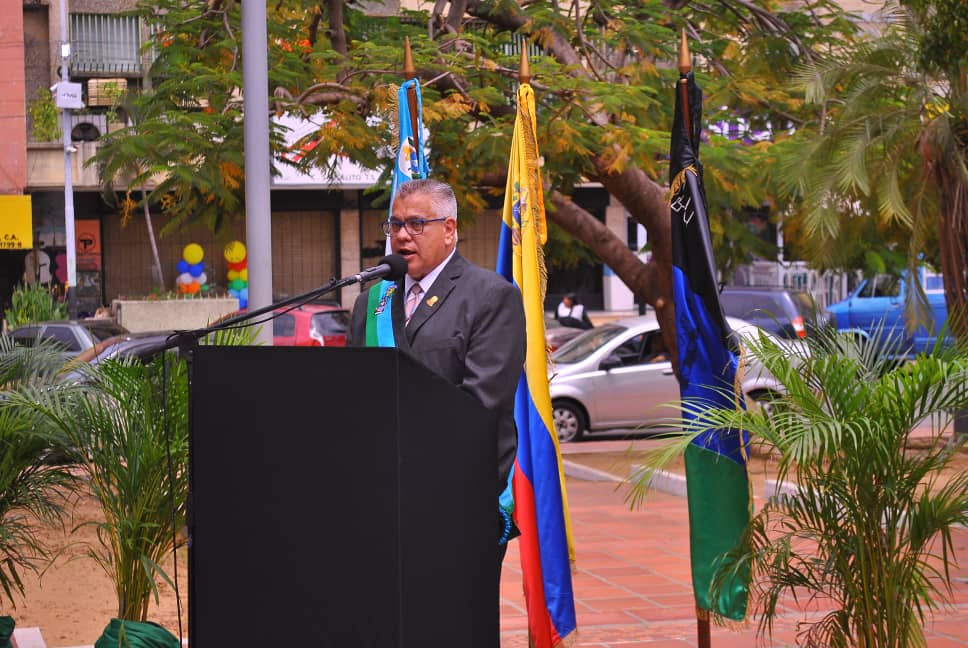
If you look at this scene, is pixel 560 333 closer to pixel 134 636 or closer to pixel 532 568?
pixel 532 568

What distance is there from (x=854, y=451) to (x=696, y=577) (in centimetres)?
132

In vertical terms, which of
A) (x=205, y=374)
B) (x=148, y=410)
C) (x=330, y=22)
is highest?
(x=330, y=22)

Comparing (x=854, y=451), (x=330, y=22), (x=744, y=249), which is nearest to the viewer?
(x=854, y=451)

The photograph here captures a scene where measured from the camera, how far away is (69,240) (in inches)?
1093

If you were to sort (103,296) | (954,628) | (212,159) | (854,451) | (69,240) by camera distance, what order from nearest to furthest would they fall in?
(854,451) < (954,628) < (212,159) < (69,240) < (103,296)

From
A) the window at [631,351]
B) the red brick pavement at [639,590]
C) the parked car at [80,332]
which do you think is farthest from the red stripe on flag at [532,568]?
the parked car at [80,332]

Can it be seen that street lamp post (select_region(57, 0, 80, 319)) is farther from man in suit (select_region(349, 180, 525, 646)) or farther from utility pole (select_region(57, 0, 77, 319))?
man in suit (select_region(349, 180, 525, 646))

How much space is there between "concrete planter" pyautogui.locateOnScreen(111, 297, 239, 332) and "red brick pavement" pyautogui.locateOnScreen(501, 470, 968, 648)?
1696 cm

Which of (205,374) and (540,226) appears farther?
(540,226)

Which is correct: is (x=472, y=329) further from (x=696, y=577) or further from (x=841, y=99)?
(x=841, y=99)

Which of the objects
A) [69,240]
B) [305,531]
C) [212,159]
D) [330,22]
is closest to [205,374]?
[305,531]

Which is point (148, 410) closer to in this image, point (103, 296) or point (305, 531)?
point (305, 531)

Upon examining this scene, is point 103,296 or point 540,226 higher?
point 540,226

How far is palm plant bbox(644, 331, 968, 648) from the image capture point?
15.2 feet
